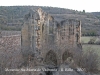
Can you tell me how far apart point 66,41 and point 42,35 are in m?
2.83

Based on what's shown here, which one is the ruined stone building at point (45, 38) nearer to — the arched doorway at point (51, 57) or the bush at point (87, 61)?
the arched doorway at point (51, 57)

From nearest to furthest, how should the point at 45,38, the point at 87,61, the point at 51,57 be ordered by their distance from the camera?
the point at 51,57 < the point at 87,61 < the point at 45,38

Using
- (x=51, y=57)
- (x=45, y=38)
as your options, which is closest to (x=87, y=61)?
(x=51, y=57)

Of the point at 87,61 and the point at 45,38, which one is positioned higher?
the point at 45,38

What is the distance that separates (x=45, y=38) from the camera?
24.3 m

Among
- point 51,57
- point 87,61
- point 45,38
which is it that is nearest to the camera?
point 51,57

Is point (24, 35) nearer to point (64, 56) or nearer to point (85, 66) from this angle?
point (64, 56)

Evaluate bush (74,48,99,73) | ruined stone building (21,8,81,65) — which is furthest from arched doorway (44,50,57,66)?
bush (74,48,99,73)

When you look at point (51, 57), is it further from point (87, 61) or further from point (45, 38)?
point (87, 61)

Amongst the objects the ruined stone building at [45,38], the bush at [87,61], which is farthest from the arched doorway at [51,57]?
the bush at [87,61]

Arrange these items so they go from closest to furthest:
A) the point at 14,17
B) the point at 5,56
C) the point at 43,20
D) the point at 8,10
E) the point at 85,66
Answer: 1. the point at 5,56
2. the point at 85,66
3. the point at 43,20
4. the point at 14,17
5. the point at 8,10

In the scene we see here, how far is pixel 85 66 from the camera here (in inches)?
885

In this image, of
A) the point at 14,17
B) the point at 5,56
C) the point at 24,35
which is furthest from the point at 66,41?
the point at 14,17

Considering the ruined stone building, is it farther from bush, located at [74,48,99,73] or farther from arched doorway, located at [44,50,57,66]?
bush, located at [74,48,99,73]
